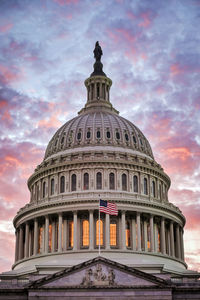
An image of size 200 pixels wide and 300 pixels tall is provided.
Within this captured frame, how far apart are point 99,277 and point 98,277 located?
4.5 inches

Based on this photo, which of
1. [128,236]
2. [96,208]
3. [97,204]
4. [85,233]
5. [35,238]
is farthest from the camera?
[35,238]

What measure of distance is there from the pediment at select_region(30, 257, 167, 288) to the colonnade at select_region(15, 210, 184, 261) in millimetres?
18138

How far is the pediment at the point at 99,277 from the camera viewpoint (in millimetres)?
58688

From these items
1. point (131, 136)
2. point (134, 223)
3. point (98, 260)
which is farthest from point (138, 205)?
point (98, 260)

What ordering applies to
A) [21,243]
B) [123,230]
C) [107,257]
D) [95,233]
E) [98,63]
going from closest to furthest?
[107,257]
[123,230]
[95,233]
[21,243]
[98,63]

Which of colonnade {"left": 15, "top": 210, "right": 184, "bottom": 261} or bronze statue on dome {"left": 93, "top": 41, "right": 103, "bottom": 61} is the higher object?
bronze statue on dome {"left": 93, "top": 41, "right": 103, "bottom": 61}

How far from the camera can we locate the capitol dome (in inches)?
3135

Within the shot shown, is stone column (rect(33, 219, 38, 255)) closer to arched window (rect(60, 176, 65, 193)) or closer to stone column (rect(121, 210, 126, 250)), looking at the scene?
arched window (rect(60, 176, 65, 193))

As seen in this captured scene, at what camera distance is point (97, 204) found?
8075cm

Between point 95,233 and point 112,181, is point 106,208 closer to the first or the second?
point 95,233

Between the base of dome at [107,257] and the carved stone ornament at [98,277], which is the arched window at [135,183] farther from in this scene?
the carved stone ornament at [98,277]

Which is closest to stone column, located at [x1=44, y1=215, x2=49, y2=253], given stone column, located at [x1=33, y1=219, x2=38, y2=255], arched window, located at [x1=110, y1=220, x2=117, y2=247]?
stone column, located at [x1=33, y1=219, x2=38, y2=255]

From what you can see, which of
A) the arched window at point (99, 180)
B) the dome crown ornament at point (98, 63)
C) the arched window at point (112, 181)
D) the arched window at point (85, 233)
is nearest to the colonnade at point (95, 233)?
the arched window at point (85, 233)

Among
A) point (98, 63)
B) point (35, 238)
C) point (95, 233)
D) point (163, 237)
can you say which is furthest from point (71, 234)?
point (98, 63)
